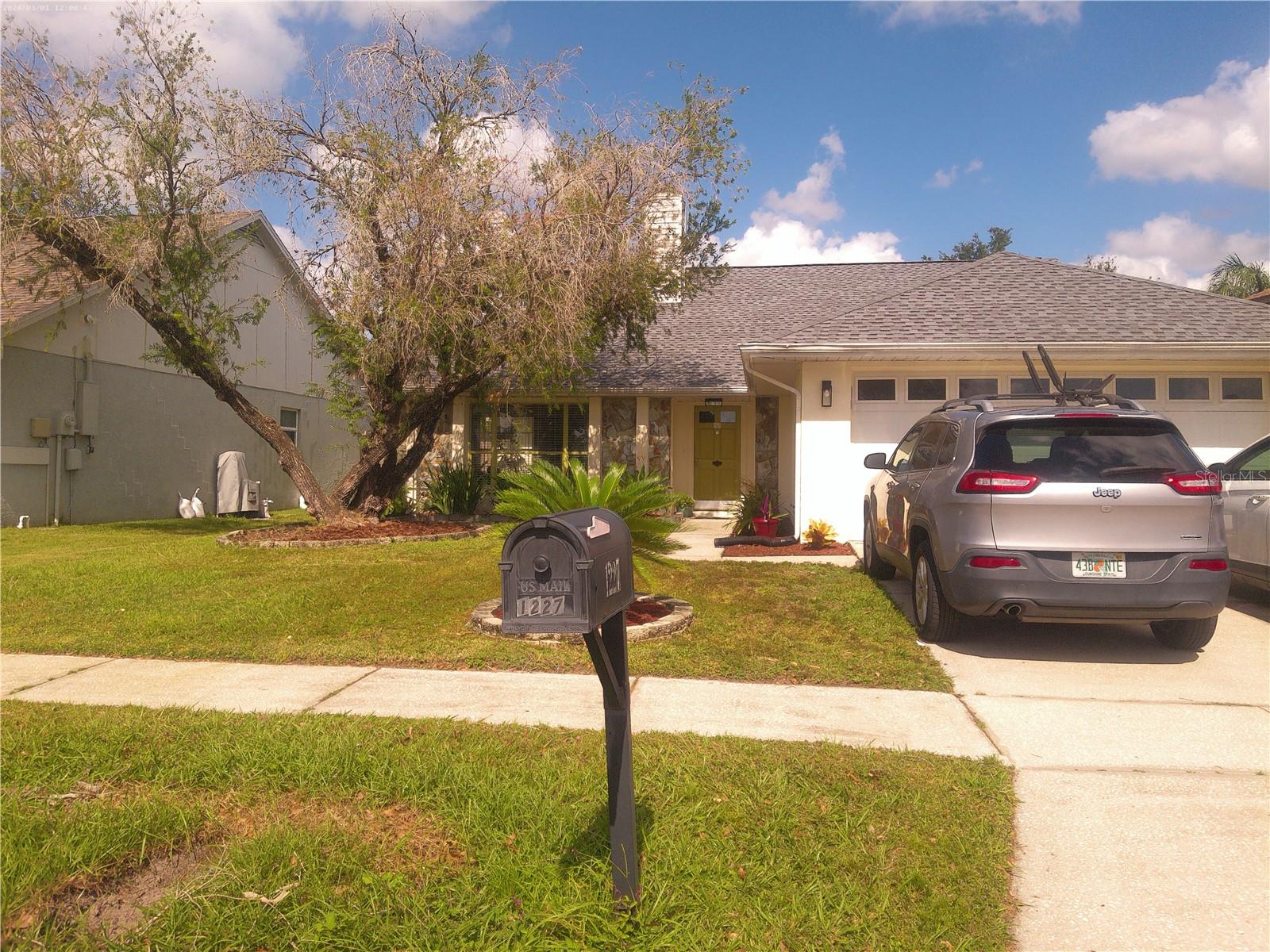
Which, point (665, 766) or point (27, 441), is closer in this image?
point (665, 766)

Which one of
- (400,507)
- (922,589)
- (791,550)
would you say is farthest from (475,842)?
(400,507)

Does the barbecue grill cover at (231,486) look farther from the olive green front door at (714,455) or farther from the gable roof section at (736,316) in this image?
the olive green front door at (714,455)

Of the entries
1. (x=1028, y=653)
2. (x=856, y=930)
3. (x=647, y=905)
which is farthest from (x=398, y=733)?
(x=1028, y=653)

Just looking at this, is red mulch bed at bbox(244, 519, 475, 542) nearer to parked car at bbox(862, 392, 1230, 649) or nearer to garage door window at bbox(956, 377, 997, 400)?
garage door window at bbox(956, 377, 997, 400)

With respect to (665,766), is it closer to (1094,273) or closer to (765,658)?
(765,658)

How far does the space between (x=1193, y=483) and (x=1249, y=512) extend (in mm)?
2488

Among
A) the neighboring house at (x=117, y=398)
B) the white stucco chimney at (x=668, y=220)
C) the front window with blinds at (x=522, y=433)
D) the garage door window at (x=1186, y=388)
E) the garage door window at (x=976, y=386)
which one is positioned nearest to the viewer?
the garage door window at (x=1186, y=388)

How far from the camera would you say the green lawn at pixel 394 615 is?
6.35 meters

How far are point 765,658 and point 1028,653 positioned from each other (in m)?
1.99

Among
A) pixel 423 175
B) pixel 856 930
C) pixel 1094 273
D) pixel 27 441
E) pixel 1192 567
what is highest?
pixel 423 175

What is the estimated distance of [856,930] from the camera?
2.85 m

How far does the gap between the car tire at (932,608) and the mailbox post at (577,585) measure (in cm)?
432

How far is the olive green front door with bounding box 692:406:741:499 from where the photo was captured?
59.8 ft

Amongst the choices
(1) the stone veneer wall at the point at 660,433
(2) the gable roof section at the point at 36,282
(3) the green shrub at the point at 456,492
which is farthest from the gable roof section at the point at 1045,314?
(2) the gable roof section at the point at 36,282
